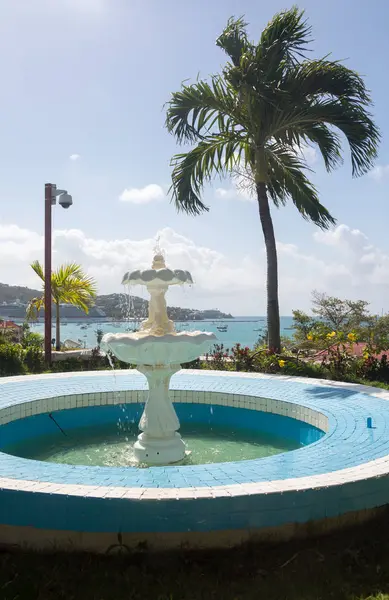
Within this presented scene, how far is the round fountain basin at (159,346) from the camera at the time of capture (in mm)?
5349

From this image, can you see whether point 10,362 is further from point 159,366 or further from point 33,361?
point 159,366

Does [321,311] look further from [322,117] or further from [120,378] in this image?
[120,378]

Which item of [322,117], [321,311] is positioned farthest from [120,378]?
[321,311]

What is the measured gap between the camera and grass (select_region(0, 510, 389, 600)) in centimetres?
300

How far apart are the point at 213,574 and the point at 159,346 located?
8.30 ft

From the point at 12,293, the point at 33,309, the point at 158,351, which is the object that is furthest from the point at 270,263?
the point at 12,293

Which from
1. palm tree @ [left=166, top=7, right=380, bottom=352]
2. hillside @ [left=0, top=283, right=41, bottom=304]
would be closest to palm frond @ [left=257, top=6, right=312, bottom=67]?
palm tree @ [left=166, top=7, right=380, bottom=352]

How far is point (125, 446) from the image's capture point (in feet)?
21.3

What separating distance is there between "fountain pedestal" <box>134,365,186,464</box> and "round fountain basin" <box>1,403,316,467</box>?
160 millimetres

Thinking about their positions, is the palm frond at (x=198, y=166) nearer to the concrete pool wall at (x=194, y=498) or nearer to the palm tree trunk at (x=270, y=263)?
the palm tree trunk at (x=270, y=263)

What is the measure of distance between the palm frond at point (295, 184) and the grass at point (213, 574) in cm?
990

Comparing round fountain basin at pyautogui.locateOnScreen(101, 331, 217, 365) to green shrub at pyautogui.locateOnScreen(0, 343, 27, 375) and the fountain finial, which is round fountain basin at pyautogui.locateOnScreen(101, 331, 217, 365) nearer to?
the fountain finial

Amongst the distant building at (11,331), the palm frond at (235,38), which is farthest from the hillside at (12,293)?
the palm frond at (235,38)

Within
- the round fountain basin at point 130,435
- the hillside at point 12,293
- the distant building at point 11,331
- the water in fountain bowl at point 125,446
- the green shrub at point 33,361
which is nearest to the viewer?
the water in fountain bowl at point 125,446
